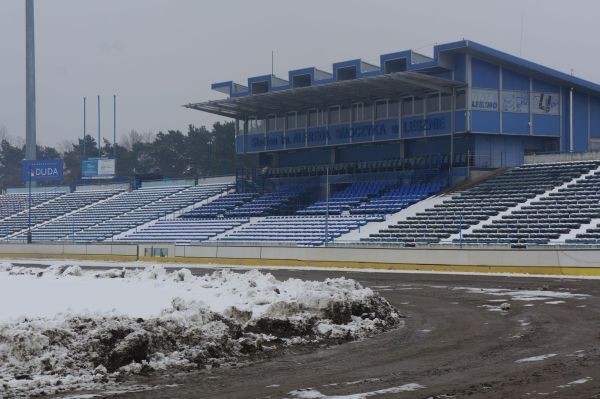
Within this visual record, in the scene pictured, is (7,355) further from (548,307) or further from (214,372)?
(548,307)

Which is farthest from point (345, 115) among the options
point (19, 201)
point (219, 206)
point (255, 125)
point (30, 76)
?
point (19, 201)

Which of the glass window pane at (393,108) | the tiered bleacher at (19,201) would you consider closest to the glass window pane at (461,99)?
the glass window pane at (393,108)

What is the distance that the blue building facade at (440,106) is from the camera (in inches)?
2045

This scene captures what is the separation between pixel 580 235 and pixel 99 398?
1255 inches

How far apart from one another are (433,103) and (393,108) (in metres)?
3.44

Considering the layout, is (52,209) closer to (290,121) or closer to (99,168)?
(99,168)

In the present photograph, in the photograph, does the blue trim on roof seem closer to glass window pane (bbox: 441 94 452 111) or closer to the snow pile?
glass window pane (bbox: 441 94 452 111)

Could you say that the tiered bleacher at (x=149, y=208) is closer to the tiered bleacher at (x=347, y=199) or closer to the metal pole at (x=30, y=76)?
the tiered bleacher at (x=347, y=199)

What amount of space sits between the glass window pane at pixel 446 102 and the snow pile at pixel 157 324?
3430 cm

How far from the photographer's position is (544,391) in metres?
9.67

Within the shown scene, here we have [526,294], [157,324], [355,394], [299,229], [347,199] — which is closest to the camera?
[355,394]

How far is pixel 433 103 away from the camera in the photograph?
5412cm

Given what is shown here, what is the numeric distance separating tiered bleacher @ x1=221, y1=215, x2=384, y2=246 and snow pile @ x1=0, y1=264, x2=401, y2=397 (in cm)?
2753

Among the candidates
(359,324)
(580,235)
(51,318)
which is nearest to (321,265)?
(580,235)
